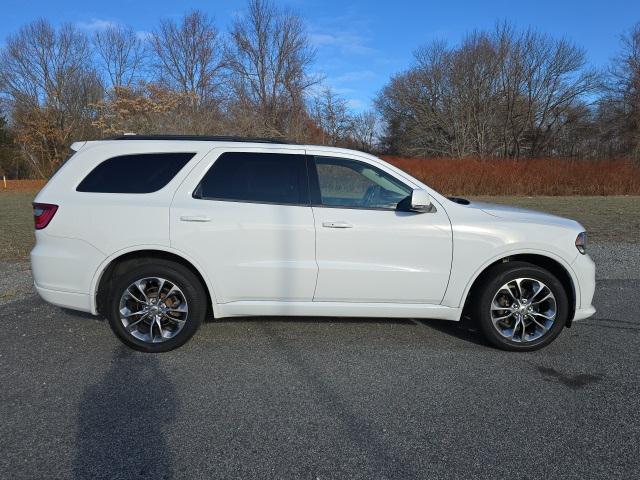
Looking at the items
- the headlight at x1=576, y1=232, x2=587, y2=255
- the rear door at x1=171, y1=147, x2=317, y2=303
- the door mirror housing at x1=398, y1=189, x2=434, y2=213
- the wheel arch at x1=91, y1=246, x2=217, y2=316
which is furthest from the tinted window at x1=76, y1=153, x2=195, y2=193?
the headlight at x1=576, y1=232, x2=587, y2=255

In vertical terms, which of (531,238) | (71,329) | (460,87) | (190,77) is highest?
(460,87)

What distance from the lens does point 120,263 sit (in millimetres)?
4020

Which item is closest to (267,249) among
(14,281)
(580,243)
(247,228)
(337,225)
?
(247,228)

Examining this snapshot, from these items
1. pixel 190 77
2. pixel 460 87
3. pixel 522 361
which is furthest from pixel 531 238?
pixel 460 87

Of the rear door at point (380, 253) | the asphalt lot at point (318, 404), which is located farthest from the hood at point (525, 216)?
the asphalt lot at point (318, 404)

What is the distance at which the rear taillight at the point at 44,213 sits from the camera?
12.8ft

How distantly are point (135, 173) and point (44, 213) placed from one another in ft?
2.80

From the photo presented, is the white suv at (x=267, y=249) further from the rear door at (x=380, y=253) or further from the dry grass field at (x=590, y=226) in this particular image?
the dry grass field at (x=590, y=226)

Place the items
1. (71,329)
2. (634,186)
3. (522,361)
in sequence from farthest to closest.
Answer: (634,186) → (71,329) → (522,361)

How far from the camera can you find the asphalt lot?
2.51 meters

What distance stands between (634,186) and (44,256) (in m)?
29.7

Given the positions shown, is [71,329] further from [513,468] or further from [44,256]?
[513,468]

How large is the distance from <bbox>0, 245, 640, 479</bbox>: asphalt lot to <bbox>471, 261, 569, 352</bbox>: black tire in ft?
0.37

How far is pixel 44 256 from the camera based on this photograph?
12.9 feet
